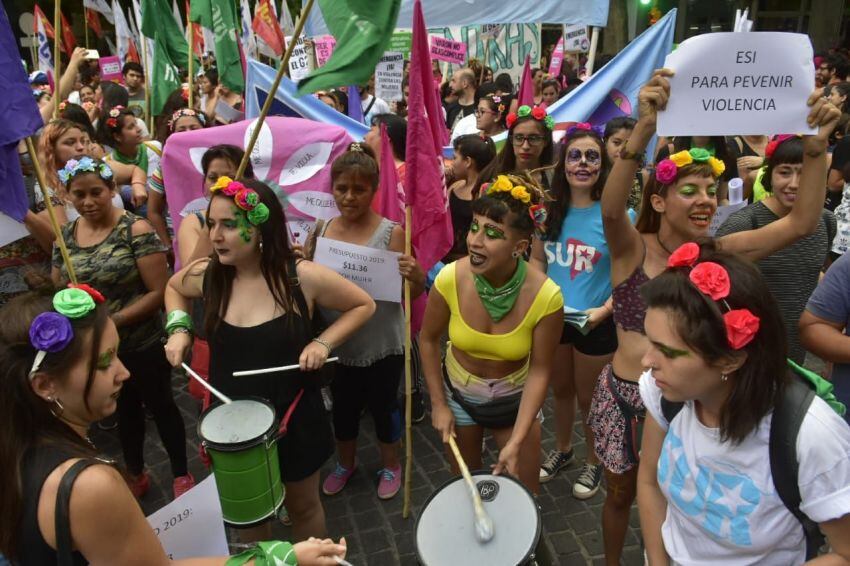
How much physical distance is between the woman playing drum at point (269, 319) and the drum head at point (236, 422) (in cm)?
14

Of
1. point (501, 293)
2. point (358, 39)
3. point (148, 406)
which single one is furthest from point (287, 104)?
point (501, 293)

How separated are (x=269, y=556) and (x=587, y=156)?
2.96 m

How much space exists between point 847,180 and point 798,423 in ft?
12.7

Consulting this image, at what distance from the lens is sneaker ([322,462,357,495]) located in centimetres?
415

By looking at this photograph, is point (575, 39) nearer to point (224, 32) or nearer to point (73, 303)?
point (224, 32)

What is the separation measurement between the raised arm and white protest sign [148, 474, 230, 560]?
1987 millimetres

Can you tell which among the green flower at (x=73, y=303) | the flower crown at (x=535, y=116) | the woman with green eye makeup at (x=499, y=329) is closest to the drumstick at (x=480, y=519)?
the woman with green eye makeup at (x=499, y=329)

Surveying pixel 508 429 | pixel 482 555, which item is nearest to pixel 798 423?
pixel 482 555

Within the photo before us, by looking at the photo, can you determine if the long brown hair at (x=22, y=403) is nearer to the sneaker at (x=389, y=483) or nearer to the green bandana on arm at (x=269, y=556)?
the green bandana on arm at (x=269, y=556)

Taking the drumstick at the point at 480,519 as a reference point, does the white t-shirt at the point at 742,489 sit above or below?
above

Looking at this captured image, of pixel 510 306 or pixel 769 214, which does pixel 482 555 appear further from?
pixel 769 214

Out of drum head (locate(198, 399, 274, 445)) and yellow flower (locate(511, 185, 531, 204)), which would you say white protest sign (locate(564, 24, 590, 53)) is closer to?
yellow flower (locate(511, 185, 531, 204))

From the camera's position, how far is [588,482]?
4012mm

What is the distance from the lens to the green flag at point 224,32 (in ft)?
22.9
